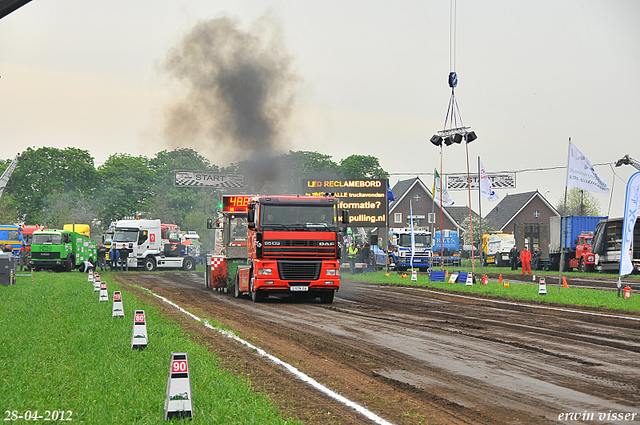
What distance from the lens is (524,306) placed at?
1894 cm

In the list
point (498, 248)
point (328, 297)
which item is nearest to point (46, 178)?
point (498, 248)

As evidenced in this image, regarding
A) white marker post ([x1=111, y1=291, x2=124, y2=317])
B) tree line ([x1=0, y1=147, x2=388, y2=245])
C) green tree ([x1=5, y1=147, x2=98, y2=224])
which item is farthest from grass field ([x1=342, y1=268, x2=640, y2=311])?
green tree ([x1=5, y1=147, x2=98, y2=224])

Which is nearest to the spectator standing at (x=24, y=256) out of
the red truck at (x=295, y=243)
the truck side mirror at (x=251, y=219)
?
the truck side mirror at (x=251, y=219)

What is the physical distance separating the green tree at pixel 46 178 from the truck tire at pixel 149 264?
34719 mm

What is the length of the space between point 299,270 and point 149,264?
1156 inches

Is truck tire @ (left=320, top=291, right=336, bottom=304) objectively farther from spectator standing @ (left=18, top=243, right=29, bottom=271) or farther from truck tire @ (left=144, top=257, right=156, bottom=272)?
spectator standing @ (left=18, top=243, right=29, bottom=271)

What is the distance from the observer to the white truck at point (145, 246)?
45031mm

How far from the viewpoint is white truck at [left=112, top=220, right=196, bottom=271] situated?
148 feet

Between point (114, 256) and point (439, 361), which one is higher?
point (114, 256)

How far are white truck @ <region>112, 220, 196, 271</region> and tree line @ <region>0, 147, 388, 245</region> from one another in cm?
2461

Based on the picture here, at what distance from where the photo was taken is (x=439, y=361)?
9.34 meters

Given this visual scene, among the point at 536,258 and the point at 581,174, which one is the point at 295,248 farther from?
the point at 536,258

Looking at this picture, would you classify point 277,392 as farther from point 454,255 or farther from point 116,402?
point 454,255

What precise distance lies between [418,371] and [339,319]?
263 inches
